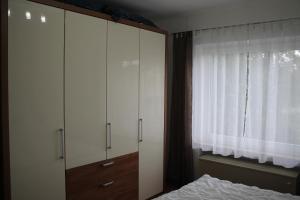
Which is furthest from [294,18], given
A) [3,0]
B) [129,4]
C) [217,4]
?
[3,0]

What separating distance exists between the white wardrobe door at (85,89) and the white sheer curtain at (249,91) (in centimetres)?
153

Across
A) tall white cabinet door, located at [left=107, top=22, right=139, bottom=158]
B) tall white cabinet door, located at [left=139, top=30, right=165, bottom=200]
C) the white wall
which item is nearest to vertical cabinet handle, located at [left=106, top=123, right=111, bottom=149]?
tall white cabinet door, located at [left=107, top=22, right=139, bottom=158]

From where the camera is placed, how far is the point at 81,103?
8.09 ft

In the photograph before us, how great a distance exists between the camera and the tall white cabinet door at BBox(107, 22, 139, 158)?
9.04ft

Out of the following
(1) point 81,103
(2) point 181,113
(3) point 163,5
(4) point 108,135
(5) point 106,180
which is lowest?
Answer: (5) point 106,180

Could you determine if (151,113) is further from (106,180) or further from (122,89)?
(106,180)

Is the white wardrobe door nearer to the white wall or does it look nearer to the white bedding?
the white bedding

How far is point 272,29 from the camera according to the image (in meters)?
3.00

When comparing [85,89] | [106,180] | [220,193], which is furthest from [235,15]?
[106,180]

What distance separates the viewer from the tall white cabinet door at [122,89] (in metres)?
2.75

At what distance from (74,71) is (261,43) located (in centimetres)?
222

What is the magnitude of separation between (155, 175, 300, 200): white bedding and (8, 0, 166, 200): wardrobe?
913mm

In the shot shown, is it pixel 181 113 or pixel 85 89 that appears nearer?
pixel 85 89

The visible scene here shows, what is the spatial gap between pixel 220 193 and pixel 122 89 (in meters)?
1.50
